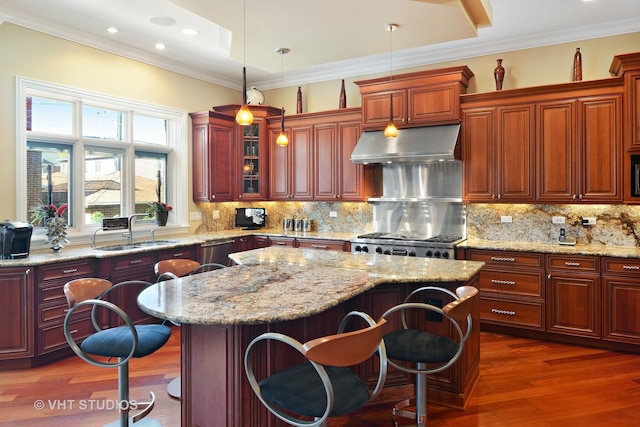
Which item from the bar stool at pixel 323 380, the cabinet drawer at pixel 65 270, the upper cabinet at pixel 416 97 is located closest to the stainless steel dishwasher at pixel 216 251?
the cabinet drawer at pixel 65 270

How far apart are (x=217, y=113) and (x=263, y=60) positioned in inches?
62.1

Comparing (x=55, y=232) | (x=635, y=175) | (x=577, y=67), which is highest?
(x=577, y=67)

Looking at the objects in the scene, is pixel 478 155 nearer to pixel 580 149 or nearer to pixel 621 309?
pixel 580 149

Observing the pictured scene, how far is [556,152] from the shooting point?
14.8 feet

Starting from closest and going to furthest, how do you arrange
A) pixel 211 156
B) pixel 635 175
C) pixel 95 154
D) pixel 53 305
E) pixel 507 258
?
pixel 53 305, pixel 635 175, pixel 507 258, pixel 95 154, pixel 211 156

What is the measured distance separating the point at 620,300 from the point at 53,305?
523 cm

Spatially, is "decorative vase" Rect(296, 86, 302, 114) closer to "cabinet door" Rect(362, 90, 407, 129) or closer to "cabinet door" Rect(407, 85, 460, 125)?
"cabinet door" Rect(362, 90, 407, 129)

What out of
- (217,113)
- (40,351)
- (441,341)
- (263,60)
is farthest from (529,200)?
(40,351)

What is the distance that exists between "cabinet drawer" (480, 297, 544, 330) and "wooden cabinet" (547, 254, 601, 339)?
0.10 m

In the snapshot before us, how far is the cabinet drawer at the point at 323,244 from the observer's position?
547 cm

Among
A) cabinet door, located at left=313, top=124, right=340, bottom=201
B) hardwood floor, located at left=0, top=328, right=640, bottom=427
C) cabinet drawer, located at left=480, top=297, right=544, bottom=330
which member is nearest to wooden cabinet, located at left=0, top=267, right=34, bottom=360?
hardwood floor, located at left=0, top=328, right=640, bottom=427

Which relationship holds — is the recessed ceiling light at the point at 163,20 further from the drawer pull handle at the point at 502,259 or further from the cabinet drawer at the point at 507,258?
the drawer pull handle at the point at 502,259

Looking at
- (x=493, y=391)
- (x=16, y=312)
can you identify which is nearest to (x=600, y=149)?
(x=493, y=391)

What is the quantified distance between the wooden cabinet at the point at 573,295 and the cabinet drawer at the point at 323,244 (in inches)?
92.9
